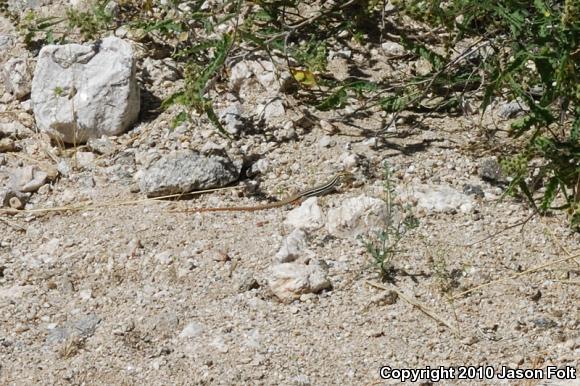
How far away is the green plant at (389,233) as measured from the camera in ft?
12.5

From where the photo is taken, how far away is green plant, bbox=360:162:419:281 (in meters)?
3.82

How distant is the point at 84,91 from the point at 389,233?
1.60m

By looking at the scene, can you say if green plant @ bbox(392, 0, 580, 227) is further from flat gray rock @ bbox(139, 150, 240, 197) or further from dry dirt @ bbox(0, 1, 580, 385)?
flat gray rock @ bbox(139, 150, 240, 197)

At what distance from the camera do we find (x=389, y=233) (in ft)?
13.1

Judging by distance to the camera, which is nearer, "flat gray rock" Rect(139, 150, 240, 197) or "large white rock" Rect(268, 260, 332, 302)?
"large white rock" Rect(268, 260, 332, 302)

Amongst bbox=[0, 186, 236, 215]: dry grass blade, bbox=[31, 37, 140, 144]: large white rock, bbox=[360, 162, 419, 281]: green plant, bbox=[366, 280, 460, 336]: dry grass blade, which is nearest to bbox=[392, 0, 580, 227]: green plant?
bbox=[360, 162, 419, 281]: green plant

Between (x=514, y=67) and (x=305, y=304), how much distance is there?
1089 millimetres

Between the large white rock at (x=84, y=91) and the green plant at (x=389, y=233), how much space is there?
1258mm

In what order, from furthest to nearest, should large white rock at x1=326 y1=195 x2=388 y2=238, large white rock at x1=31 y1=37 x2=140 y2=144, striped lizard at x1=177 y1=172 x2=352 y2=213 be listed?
large white rock at x1=31 y1=37 x2=140 y2=144 → striped lizard at x1=177 y1=172 x2=352 y2=213 → large white rock at x1=326 y1=195 x2=388 y2=238

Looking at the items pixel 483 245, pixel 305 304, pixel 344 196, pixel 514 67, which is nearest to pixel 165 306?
pixel 305 304

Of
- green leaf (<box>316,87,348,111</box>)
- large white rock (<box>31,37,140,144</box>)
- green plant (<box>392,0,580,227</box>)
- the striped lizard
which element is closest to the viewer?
green plant (<box>392,0,580,227</box>)

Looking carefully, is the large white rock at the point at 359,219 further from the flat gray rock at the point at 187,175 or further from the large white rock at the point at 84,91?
the large white rock at the point at 84,91

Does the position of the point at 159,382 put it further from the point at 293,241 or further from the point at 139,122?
the point at 139,122

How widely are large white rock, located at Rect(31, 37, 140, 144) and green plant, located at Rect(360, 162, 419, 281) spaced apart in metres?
1.26
